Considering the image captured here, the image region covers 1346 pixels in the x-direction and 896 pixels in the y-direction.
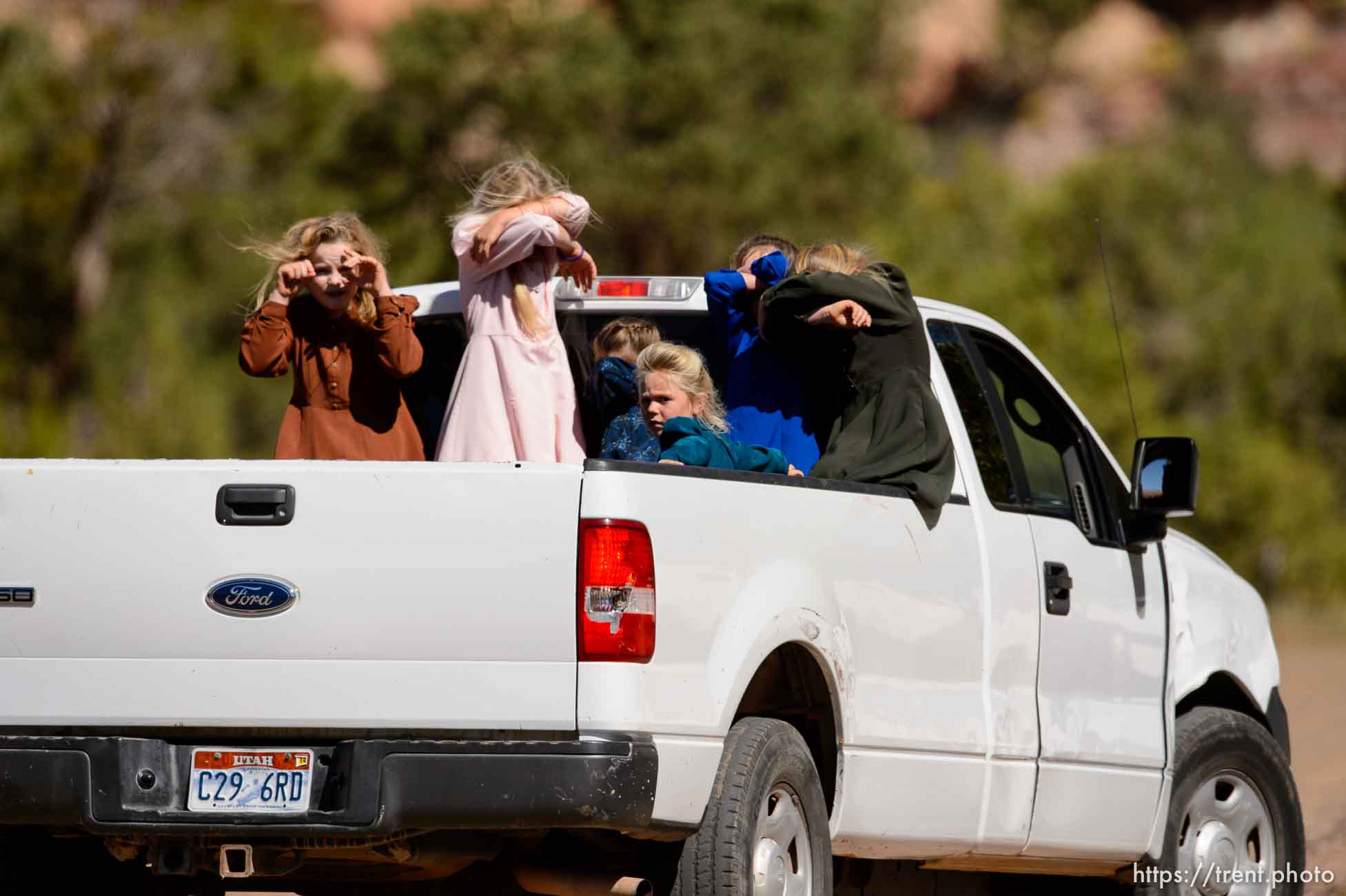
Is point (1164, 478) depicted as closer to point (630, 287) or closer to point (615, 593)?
point (630, 287)

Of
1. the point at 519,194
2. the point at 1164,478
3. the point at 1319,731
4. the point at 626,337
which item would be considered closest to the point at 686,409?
the point at 626,337

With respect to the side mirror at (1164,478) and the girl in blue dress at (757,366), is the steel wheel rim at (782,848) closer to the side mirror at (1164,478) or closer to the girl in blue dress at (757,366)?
the girl in blue dress at (757,366)

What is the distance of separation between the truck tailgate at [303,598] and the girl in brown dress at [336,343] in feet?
5.56

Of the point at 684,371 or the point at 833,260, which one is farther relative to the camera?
the point at 833,260

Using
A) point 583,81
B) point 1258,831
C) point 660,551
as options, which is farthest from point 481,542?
point 583,81

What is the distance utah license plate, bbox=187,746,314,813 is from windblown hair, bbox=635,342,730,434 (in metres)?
1.72

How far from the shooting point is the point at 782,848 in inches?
207

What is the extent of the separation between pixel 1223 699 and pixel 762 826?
299 cm

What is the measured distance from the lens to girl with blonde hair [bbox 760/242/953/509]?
6008mm

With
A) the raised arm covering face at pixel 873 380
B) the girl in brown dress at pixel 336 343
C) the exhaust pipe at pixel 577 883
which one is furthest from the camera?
the girl in brown dress at pixel 336 343

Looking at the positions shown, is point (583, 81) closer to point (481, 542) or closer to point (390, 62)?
point (390, 62)

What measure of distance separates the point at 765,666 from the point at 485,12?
31975 millimetres

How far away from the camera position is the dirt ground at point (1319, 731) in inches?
359

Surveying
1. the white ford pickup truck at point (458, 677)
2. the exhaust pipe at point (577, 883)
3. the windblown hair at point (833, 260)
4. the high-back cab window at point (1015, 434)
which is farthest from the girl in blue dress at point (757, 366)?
the exhaust pipe at point (577, 883)
